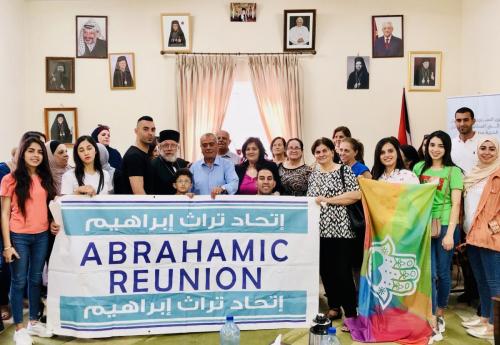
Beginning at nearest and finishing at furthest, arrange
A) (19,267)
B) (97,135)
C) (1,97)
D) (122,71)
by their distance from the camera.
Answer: (19,267), (97,135), (1,97), (122,71)

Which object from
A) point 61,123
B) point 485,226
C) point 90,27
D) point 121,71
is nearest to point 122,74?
point 121,71

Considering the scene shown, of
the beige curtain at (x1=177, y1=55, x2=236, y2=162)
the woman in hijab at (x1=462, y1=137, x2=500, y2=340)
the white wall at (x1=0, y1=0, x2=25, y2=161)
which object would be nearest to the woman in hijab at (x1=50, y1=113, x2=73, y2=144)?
the white wall at (x1=0, y1=0, x2=25, y2=161)

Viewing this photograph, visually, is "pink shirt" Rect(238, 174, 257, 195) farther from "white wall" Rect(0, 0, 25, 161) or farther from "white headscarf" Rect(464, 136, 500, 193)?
"white wall" Rect(0, 0, 25, 161)

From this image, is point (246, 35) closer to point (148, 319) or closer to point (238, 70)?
point (238, 70)

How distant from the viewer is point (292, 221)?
3.17 metres

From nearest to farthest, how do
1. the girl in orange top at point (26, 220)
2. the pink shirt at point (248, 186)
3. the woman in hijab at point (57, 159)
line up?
1. the girl in orange top at point (26, 220)
2. the woman in hijab at point (57, 159)
3. the pink shirt at point (248, 186)

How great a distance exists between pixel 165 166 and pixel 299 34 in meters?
3.71

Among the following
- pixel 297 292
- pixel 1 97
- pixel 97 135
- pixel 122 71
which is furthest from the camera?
pixel 122 71

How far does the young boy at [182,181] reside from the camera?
3.29 metres

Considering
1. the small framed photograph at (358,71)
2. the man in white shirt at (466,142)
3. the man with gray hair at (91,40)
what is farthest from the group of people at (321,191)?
the man with gray hair at (91,40)

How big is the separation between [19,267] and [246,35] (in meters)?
4.57

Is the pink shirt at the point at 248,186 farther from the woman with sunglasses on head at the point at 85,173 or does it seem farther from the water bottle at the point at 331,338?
the water bottle at the point at 331,338

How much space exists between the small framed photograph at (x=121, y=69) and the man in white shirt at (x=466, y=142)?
434 centimetres

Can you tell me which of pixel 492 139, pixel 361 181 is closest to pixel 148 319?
pixel 361 181
